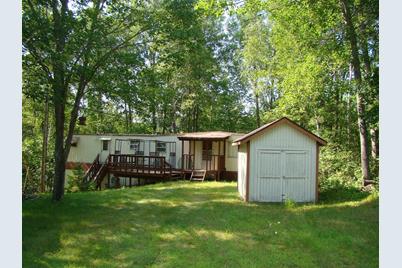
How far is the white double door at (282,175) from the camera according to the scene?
1171cm

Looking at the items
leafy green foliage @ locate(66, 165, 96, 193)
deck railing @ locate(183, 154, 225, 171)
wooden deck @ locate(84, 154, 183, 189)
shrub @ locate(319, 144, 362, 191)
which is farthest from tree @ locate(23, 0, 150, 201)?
deck railing @ locate(183, 154, 225, 171)

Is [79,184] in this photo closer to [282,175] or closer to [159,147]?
[159,147]

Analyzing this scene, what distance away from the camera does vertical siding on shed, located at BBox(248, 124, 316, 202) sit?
462 inches

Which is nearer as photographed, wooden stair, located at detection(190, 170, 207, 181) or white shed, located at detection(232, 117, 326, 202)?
white shed, located at detection(232, 117, 326, 202)

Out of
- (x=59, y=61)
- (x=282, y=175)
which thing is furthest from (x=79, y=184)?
(x=282, y=175)

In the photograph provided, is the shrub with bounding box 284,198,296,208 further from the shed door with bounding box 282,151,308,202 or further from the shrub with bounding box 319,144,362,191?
the shrub with bounding box 319,144,362,191

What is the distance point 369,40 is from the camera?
43.2 ft

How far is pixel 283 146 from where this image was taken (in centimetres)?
1173

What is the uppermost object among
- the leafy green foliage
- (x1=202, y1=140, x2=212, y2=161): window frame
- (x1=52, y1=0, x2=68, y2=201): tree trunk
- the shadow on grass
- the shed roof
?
(x1=52, y1=0, x2=68, y2=201): tree trunk

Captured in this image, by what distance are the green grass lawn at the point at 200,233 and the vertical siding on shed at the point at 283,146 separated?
0.64m

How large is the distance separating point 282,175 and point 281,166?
29 cm

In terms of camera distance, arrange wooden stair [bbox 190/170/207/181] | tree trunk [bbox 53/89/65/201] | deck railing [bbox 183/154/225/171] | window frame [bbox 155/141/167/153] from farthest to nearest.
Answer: window frame [bbox 155/141/167/153] < deck railing [bbox 183/154/225/171] < wooden stair [bbox 190/170/207/181] < tree trunk [bbox 53/89/65/201]

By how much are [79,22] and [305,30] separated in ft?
29.2

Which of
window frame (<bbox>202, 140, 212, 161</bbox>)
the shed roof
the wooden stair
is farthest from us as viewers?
window frame (<bbox>202, 140, 212, 161</bbox>)
